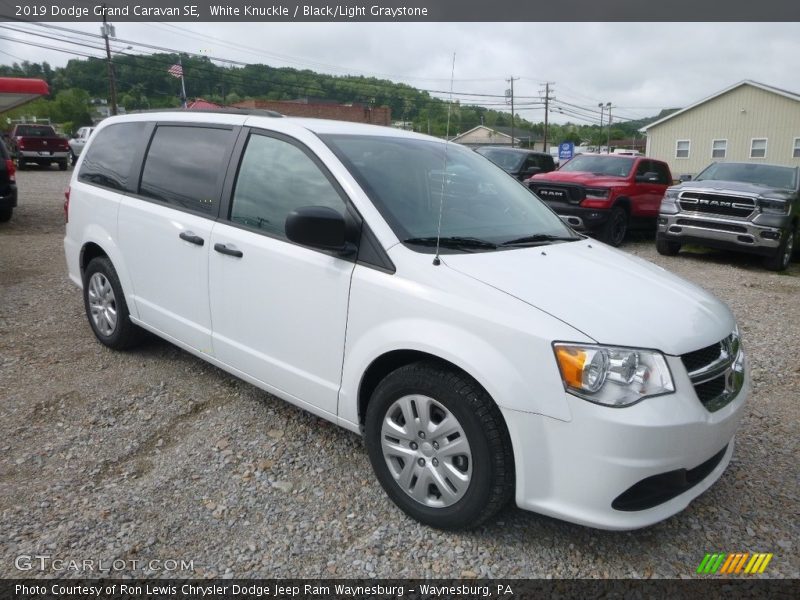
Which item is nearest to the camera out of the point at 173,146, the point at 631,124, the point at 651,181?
the point at 173,146

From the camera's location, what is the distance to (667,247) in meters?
10.5

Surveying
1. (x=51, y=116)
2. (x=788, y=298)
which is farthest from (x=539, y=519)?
(x=51, y=116)

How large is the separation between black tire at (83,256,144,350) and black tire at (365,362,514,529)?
252 cm

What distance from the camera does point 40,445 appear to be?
3348 mm

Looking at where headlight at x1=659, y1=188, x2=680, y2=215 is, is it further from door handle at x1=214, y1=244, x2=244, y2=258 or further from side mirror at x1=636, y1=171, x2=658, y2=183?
door handle at x1=214, y1=244, x2=244, y2=258

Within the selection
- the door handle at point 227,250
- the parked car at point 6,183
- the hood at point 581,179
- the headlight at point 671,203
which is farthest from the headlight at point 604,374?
the parked car at point 6,183

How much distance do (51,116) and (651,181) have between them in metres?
78.3

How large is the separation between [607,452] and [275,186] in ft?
7.16

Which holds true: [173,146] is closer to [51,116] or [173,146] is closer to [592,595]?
[592,595]

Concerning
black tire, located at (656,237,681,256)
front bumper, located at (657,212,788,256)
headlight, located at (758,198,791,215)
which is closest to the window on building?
black tire, located at (656,237,681,256)

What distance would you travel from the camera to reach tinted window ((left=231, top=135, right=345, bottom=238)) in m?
3.09

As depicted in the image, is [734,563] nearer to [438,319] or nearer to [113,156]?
[438,319]

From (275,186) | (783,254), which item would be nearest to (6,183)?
(275,186)

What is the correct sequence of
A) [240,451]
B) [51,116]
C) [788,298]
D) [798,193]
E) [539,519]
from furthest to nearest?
[51,116]
[798,193]
[788,298]
[240,451]
[539,519]
